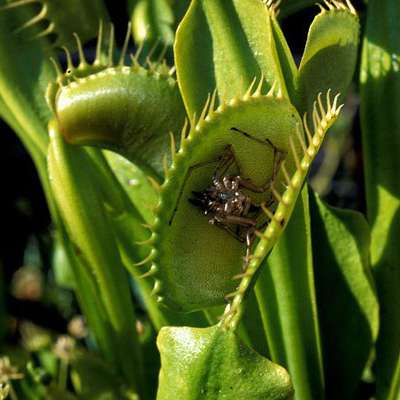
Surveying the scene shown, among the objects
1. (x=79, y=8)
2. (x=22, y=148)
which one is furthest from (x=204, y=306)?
(x=22, y=148)

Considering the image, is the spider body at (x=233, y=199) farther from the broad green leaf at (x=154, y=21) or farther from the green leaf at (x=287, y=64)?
the broad green leaf at (x=154, y=21)

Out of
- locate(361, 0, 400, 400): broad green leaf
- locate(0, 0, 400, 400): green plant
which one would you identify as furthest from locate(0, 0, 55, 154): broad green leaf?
locate(361, 0, 400, 400): broad green leaf

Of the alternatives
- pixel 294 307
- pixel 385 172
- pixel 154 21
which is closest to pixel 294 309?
pixel 294 307

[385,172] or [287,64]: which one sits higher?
[287,64]

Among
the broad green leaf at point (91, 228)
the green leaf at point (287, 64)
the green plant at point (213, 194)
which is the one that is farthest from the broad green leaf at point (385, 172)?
the broad green leaf at point (91, 228)

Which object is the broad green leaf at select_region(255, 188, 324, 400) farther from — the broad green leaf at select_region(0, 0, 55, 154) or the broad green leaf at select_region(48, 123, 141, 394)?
the broad green leaf at select_region(0, 0, 55, 154)

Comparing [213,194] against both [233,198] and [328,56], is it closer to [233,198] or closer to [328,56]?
[233,198]
